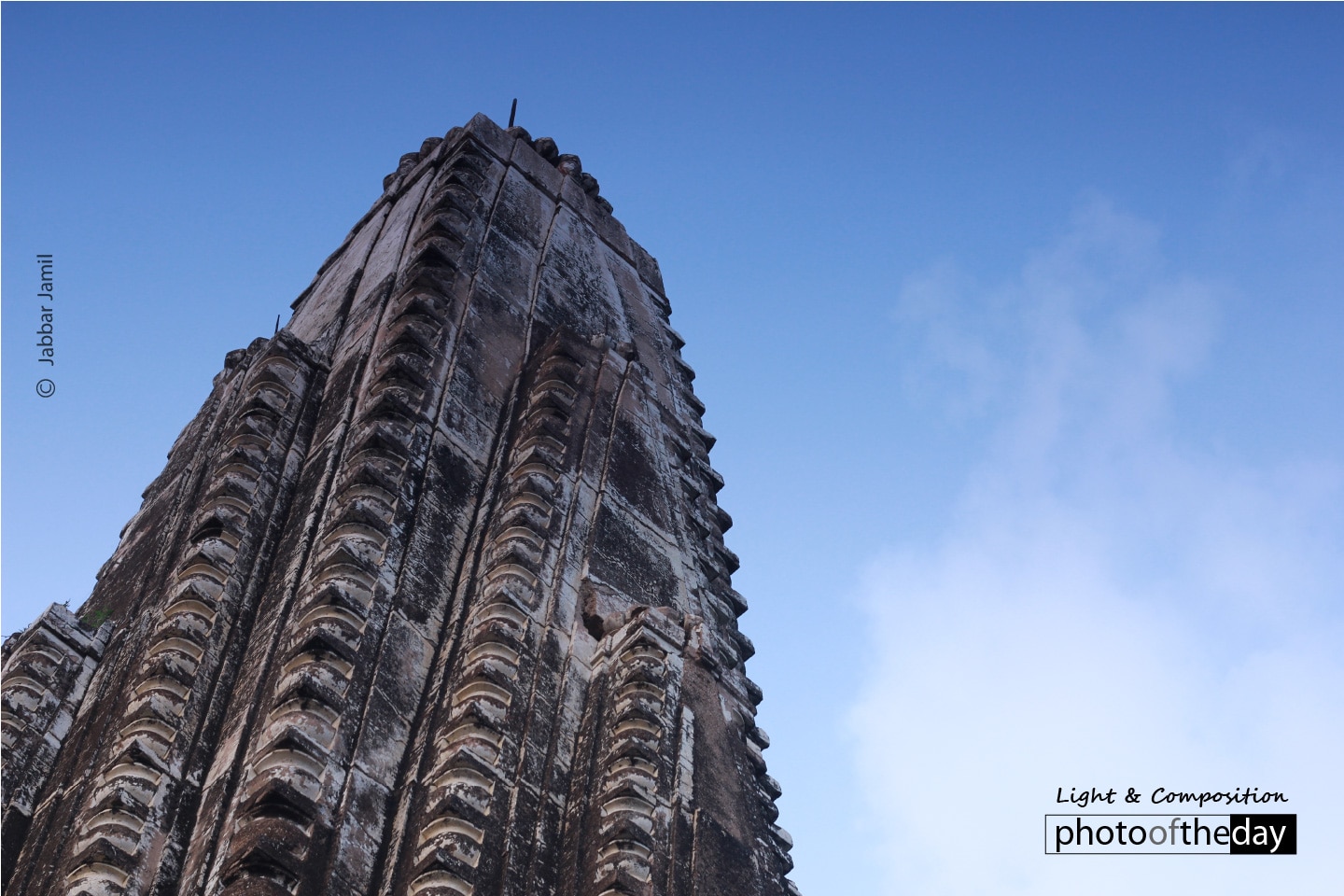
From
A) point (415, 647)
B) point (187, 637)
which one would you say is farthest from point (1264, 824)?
point (187, 637)

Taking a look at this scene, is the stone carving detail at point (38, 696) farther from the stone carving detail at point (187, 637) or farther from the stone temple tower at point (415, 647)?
the stone carving detail at point (187, 637)

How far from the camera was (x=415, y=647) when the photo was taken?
476 inches

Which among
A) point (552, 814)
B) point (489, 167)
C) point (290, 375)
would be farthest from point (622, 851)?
point (489, 167)

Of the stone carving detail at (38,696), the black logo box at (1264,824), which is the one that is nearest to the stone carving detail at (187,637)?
the stone carving detail at (38,696)

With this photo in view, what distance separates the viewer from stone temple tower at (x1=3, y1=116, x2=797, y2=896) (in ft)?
34.2

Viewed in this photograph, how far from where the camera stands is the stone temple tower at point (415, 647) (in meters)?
10.4

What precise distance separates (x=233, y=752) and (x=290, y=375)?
18.1 feet

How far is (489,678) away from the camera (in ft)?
38.2

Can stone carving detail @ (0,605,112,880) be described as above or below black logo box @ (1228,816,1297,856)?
below

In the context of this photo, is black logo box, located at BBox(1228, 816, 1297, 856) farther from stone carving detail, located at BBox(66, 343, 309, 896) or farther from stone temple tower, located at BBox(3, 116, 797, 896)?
stone carving detail, located at BBox(66, 343, 309, 896)

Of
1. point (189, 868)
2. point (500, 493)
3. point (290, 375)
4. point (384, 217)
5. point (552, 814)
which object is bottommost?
point (189, 868)

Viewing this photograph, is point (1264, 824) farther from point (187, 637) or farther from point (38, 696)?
point (38, 696)

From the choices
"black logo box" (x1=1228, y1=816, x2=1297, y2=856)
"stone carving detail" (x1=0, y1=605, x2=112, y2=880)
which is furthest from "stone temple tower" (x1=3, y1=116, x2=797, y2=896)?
"black logo box" (x1=1228, y1=816, x2=1297, y2=856)

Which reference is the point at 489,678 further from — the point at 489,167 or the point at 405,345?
the point at 489,167
